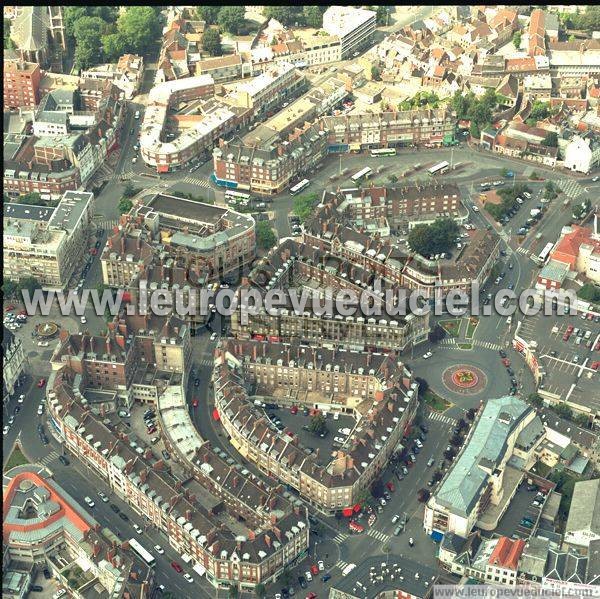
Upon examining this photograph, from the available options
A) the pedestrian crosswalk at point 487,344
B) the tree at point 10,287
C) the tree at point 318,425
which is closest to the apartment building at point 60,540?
the tree at point 318,425

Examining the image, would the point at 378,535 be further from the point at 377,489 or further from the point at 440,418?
the point at 440,418

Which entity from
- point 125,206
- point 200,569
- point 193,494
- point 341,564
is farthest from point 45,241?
point 341,564

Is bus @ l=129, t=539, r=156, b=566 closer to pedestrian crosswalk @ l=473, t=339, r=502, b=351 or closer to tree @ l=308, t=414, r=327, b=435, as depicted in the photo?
tree @ l=308, t=414, r=327, b=435

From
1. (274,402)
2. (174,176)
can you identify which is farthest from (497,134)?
(274,402)

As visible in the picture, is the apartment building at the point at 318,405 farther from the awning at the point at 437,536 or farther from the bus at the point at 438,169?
the bus at the point at 438,169

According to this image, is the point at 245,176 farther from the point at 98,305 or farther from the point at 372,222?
the point at 98,305

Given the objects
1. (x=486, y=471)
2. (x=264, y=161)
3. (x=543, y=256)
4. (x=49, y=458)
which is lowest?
(x=49, y=458)
